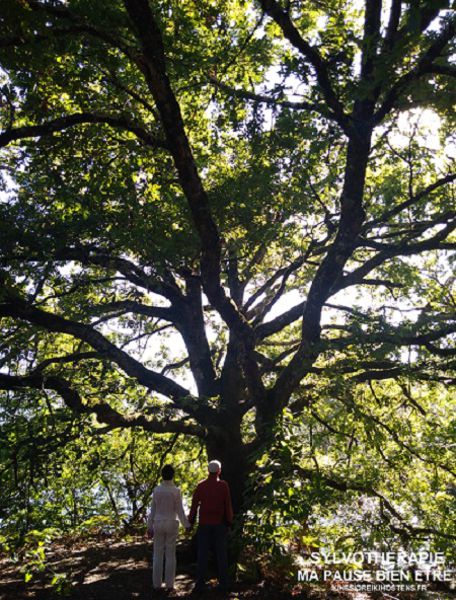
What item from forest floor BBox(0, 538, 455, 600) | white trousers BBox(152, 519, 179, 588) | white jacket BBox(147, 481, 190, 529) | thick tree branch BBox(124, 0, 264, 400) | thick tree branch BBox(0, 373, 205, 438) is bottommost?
forest floor BBox(0, 538, 455, 600)

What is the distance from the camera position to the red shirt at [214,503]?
27.0 ft

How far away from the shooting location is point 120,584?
8.62 meters

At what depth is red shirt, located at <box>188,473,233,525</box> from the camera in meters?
8.24

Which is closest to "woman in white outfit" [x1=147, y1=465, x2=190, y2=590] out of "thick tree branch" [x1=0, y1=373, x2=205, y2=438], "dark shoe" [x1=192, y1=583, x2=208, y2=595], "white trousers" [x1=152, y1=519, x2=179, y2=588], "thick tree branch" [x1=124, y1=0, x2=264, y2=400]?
"white trousers" [x1=152, y1=519, x2=179, y2=588]

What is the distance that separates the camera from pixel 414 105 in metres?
8.20

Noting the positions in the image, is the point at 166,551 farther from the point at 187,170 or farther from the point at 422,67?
the point at 422,67

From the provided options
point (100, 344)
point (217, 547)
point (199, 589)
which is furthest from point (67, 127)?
point (199, 589)

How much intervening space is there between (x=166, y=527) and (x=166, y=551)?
42 cm

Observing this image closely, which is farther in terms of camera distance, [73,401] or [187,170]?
[73,401]

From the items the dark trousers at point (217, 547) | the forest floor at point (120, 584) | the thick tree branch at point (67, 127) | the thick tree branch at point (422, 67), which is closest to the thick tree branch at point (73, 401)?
the dark trousers at point (217, 547)

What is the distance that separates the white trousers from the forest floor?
220 millimetres

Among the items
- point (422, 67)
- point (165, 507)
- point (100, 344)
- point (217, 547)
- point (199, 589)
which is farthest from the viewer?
point (100, 344)

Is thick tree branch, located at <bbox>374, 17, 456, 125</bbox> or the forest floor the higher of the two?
thick tree branch, located at <bbox>374, 17, 456, 125</bbox>

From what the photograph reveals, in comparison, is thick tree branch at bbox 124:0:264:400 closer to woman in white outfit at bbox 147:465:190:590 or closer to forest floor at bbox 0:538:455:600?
woman in white outfit at bbox 147:465:190:590
